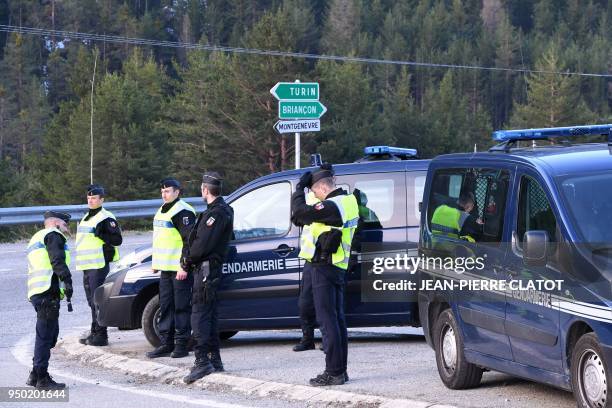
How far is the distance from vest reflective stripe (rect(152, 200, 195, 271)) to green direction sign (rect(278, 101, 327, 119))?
6.15 metres

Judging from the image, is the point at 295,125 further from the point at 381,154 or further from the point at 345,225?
the point at 345,225

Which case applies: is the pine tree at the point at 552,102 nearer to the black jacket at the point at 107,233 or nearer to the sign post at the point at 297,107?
the sign post at the point at 297,107

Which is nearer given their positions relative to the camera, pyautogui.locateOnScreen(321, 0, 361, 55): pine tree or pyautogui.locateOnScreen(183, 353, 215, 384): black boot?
pyautogui.locateOnScreen(183, 353, 215, 384): black boot

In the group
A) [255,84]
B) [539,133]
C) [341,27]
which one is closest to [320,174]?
[539,133]

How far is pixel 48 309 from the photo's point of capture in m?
9.88

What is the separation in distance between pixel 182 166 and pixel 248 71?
854 cm

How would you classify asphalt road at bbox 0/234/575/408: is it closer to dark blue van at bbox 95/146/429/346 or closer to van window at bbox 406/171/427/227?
dark blue van at bbox 95/146/429/346

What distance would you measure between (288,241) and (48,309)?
249 centimetres

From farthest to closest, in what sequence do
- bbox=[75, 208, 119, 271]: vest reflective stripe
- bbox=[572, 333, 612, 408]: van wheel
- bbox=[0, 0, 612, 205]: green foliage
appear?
bbox=[0, 0, 612, 205]: green foliage, bbox=[75, 208, 119, 271]: vest reflective stripe, bbox=[572, 333, 612, 408]: van wheel

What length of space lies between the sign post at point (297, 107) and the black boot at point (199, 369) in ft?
24.0

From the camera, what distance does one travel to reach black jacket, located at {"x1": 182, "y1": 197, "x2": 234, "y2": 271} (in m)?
9.80

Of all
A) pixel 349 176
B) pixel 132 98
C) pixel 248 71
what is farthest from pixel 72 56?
pixel 349 176

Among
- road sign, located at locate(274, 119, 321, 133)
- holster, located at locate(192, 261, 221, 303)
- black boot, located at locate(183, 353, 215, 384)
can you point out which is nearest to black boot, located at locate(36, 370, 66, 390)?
black boot, located at locate(183, 353, 215, 384)

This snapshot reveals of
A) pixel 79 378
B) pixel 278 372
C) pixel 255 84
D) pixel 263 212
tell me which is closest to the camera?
Answer: pixel 278 372
